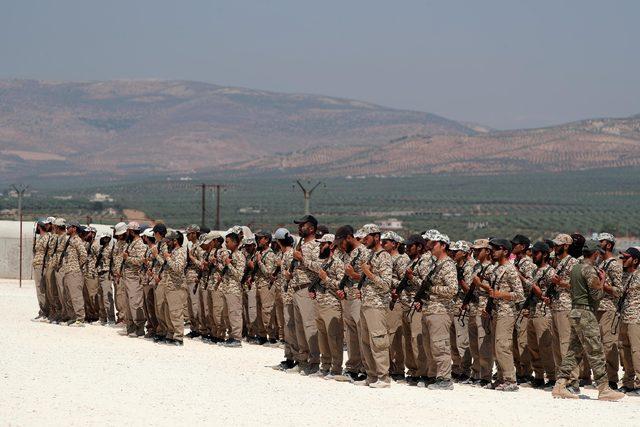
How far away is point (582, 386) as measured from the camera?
16344 mm

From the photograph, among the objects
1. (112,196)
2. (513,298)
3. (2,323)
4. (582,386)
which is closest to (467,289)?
(513,298)

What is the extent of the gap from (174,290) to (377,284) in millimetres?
5219

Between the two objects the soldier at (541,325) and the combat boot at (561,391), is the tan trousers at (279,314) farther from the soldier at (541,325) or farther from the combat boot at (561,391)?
the combat boot at (561,391)

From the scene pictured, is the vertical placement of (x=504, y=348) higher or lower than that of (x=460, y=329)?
lower

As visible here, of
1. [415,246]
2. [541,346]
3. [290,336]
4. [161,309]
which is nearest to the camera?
[415,246]

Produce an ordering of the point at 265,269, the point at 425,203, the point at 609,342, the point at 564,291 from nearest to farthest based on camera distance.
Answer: the point at 609,342, the point at 564,291, the point at 265,269, the point at 425,203

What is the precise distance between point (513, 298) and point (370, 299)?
5.71 ft

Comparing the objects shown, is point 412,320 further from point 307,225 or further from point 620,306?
point 620,306

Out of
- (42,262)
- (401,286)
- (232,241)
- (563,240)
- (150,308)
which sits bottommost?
(150,308)

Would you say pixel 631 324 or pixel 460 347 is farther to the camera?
pixel 460 347

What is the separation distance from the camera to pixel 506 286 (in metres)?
15.7

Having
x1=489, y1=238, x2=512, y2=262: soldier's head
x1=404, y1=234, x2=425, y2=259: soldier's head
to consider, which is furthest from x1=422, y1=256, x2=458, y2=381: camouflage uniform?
x1=404, y1=234, x2=425, y2=259: soldier's head

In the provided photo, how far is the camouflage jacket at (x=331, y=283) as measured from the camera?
15.6m

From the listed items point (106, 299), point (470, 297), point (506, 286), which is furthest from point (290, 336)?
point (106, 299)
